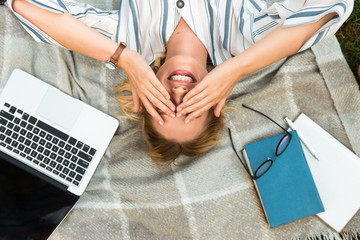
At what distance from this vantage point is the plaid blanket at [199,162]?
1244 mm

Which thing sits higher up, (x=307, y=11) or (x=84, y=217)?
(x=307, y=11)

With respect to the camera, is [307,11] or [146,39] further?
[146,39]

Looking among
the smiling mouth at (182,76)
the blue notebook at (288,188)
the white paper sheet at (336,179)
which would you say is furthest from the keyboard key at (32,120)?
the white paper sheet at (336,179)

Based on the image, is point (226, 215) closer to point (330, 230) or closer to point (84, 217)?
point (330, 230)

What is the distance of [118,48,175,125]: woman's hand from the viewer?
1.01 meters

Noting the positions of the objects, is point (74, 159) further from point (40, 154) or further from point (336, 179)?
point (336, 179)

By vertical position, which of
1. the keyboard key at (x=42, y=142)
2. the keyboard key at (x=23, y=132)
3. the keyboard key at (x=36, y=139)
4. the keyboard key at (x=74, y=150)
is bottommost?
the keyboard key at (x=74, y=150)

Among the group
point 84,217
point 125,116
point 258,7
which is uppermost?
point 258,7

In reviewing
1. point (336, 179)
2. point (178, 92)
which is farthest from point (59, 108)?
point (336, 179)

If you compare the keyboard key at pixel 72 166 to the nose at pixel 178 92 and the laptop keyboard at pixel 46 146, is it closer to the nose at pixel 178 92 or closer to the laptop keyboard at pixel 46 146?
the laptop keyboard at pixel 46 146

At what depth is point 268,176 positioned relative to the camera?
1.21m

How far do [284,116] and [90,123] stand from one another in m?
0.78

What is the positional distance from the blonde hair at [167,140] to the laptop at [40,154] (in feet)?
0.53

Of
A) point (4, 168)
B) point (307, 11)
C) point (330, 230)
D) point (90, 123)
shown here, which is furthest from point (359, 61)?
point (4, 168)
